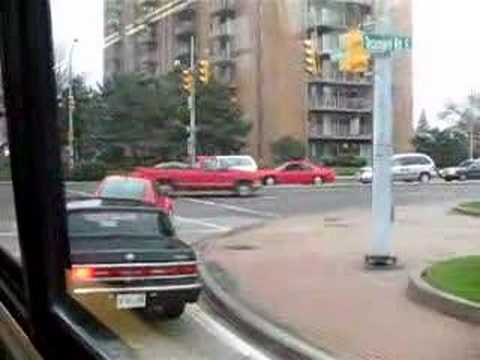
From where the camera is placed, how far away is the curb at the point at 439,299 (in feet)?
8.72

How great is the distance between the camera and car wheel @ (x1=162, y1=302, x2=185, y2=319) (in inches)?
146

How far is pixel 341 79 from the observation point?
2.43 metres

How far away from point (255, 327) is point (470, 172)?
1.37 m

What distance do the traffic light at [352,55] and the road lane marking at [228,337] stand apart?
0.83 meters

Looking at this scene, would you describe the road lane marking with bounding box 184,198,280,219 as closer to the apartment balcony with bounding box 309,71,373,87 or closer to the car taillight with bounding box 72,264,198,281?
the car taillight with bounding box 72,264,198,281

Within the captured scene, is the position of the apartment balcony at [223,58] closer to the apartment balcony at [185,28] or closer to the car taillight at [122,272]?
the apartment balcony at [185,28]

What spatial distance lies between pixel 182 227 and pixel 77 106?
825mm

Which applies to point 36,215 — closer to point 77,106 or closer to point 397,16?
point 77,106

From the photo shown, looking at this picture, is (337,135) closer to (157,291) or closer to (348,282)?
(348,282)

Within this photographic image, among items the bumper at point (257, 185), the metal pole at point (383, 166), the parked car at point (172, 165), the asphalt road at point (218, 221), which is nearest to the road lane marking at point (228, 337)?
the asphalt road at point (218, 221)

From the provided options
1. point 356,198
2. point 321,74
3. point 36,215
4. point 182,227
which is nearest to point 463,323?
point 356,198

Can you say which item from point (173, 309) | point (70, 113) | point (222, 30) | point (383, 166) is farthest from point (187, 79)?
point (173, 309)

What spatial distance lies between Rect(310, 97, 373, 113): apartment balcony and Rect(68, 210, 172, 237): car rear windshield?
110 cm

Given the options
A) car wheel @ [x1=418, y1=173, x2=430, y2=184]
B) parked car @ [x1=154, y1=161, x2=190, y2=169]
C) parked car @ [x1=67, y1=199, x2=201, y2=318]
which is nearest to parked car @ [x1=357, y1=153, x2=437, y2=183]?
car wheel @ [x1=418, y1=173, x2=430, y2=184]
